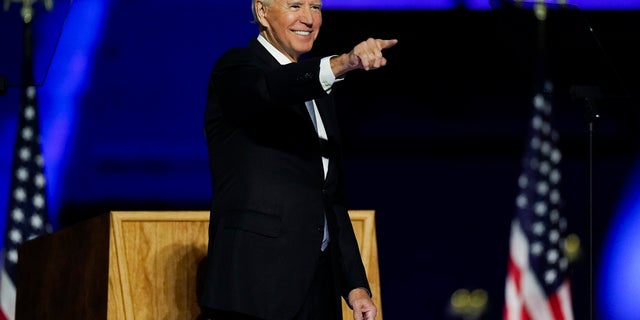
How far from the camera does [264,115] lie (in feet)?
7.95

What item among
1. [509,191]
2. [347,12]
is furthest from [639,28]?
[347,12]

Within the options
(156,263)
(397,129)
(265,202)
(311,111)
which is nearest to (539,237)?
(397,129)

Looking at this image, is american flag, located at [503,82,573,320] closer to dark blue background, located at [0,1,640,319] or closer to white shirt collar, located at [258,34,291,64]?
dark blue background, located at [0,1,640,319]

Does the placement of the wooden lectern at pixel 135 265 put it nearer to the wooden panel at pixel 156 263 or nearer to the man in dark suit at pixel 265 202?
the wooden panel at pixel 156 263

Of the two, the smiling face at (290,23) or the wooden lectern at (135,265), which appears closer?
the smiling face at (290,23)

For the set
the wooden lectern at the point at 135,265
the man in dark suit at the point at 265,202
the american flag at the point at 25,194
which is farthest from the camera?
the american flag at the point at 25,194

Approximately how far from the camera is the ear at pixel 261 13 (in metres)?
2.57

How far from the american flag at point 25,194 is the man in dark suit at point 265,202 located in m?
1.99

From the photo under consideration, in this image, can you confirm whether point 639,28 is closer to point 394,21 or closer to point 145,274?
point 394,21

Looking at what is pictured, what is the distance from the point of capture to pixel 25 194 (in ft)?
14.2

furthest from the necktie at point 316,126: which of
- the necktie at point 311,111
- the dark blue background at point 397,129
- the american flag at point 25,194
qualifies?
the american flag at point 25,194

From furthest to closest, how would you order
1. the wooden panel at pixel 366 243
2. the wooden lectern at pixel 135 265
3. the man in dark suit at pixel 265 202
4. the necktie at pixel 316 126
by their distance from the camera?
the wooden panel at pixel 366 243
the wooden lectern at pixel 135 265
the necktie at pixel 316 126
the man in dark suit at pixel 265 202

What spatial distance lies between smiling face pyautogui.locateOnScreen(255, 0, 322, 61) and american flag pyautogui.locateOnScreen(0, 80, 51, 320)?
1966mm

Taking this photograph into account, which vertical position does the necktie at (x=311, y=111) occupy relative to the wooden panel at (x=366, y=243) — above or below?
above
